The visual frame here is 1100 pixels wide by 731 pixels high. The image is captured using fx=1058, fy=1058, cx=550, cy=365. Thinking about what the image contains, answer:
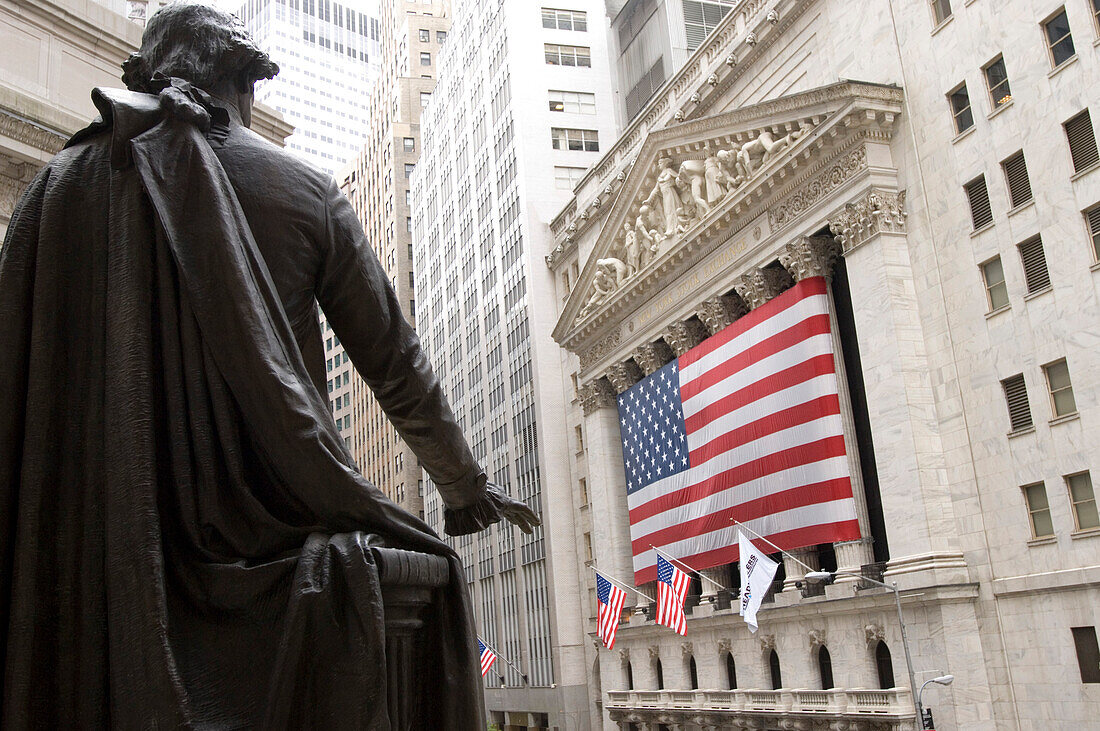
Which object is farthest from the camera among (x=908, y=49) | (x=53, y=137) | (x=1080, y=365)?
(x=908, y=49)

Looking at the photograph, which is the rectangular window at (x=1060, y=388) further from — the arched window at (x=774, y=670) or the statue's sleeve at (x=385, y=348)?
the statue's sleeve at (x=385, y=348)

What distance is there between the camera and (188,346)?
9.72ft

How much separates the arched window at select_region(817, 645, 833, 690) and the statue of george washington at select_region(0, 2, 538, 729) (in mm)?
35137

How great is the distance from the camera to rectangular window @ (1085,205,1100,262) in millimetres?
26594

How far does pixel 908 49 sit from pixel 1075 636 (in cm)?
1843

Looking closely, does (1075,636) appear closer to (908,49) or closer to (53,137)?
(908,49)

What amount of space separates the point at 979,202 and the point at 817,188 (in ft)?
21.9

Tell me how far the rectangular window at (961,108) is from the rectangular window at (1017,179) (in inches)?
78.6

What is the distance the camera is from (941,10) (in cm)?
3266

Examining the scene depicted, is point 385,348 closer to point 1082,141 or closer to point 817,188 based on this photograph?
point 1082,141

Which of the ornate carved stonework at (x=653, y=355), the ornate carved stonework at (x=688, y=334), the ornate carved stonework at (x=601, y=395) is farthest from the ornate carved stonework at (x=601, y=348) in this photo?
the ornate carved stonework at (x=688, y=334)

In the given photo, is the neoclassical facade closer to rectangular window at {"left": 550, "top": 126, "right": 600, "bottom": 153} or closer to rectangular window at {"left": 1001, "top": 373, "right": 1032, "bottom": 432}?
rectangular window at {"left": 1001, "top": 373, "right": 1032, "bottom": 432}

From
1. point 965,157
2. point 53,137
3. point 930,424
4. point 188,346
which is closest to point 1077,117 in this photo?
point 965,157

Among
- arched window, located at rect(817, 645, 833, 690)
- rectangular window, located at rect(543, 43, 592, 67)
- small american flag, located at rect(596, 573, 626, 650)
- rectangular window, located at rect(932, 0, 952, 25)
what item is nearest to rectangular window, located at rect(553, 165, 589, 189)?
rectangular window, located at rect(543, 43, 592, 67)
